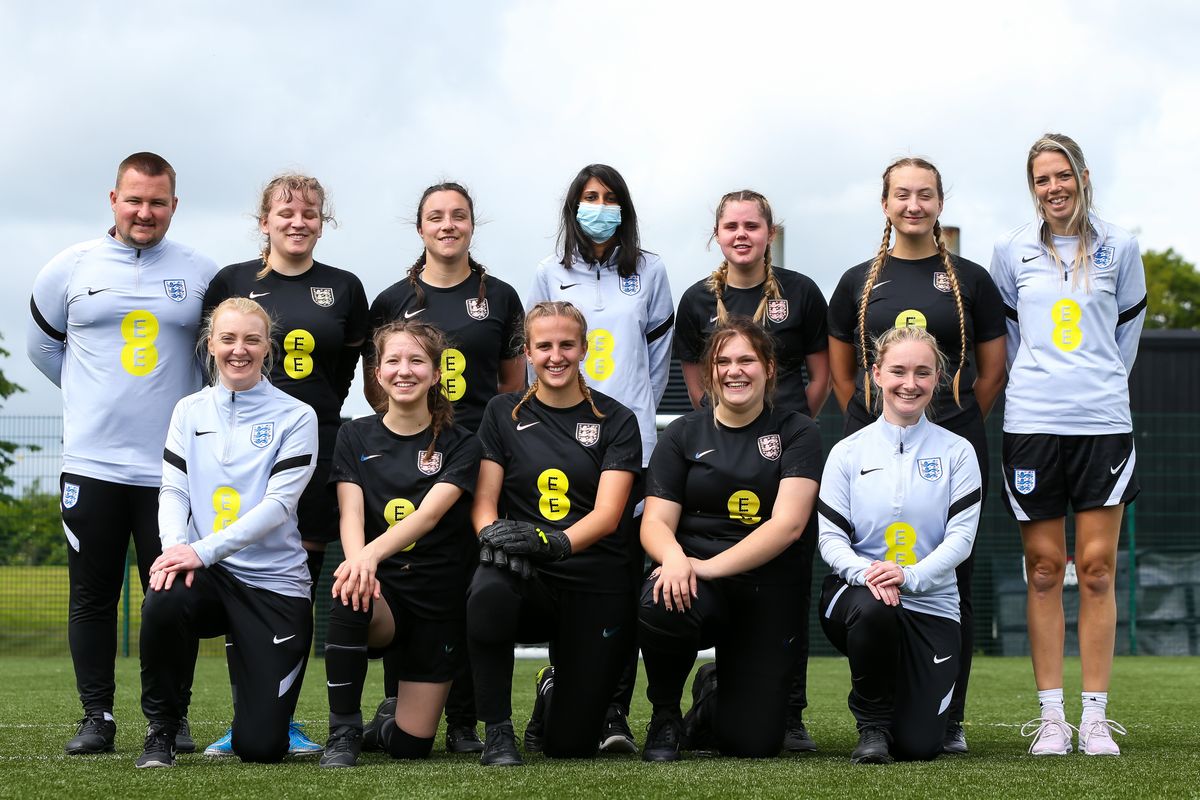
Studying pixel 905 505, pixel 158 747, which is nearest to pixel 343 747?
pixel 158 747

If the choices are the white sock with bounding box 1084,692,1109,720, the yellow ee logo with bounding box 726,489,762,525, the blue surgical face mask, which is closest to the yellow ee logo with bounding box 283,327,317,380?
the blue surgical face mask

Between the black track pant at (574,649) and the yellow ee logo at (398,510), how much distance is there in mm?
361

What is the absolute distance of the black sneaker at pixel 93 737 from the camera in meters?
4.44

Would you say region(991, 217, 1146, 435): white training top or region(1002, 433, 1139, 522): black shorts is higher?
region(991, 217, 1146, 435): white training top

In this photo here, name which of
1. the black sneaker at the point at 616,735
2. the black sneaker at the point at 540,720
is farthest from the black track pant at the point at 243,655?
the black sneaker at the point at 616,735

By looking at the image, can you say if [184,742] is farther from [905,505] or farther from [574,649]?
[905,505]

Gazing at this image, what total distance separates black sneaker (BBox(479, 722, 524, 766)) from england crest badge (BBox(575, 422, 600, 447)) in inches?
37.2

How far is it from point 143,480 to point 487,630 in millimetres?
1435

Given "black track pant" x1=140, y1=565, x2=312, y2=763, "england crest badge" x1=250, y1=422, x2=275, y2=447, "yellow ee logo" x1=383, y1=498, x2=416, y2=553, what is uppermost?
"england crest badge" x1=250, y1=422, x2=275, y2=447

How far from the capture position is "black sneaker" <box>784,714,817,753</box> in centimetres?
462

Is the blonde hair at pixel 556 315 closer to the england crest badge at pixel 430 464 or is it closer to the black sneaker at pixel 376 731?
the england crest badge at pixel 430 464

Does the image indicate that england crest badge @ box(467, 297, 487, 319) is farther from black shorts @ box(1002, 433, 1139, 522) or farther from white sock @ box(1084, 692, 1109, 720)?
white sock @ box(1084, 692, 1109, 720)

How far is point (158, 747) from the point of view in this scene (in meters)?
4.12

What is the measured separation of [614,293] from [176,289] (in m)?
1.59
